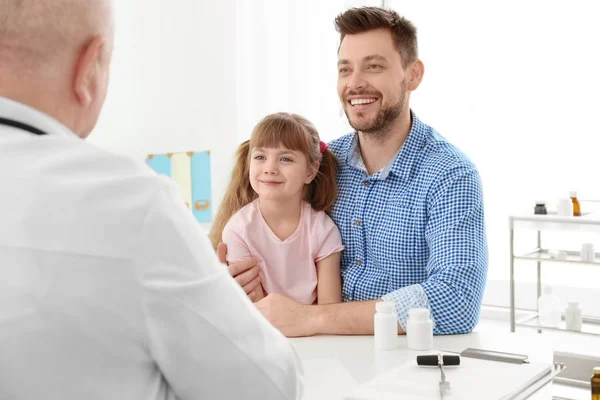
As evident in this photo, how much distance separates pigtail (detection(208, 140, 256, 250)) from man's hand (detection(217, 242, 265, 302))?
232 millimetres

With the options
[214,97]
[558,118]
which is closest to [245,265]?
[214,97]

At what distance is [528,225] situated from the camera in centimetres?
387

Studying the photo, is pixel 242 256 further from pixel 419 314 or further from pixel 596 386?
pixel 596 386

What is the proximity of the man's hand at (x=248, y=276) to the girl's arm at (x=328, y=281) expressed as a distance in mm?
170

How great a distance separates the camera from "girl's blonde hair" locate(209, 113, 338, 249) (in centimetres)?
216

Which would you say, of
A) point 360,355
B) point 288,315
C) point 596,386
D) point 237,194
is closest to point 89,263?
point 360,355

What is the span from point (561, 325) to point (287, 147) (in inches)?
97.1

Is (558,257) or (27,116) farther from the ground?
(27,116)

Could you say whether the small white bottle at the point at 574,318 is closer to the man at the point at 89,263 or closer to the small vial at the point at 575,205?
the small vial at the point at 575,205

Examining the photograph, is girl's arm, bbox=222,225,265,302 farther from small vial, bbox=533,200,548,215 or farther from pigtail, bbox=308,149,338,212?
small vial, bbox=533,200,548,215

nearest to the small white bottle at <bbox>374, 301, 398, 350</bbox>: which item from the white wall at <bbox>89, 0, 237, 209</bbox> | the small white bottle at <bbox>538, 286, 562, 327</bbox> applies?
the white wall at <bbox>89, 0, 237, 209</bbox>

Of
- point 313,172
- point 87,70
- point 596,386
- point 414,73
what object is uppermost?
point 414,73

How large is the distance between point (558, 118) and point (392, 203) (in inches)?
118

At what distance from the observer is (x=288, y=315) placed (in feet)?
6.07
